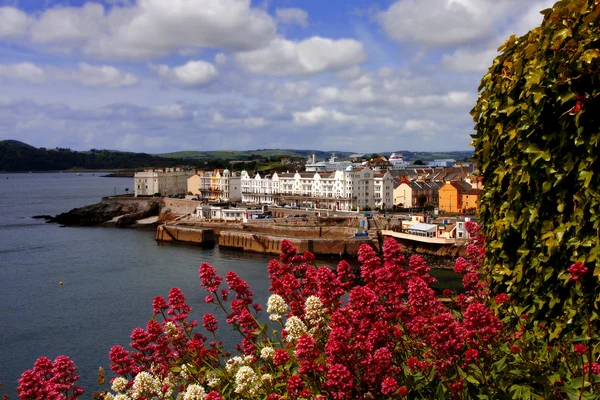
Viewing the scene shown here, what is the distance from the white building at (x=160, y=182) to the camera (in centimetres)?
8744

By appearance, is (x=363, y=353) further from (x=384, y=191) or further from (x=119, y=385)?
(x=384, y=191)

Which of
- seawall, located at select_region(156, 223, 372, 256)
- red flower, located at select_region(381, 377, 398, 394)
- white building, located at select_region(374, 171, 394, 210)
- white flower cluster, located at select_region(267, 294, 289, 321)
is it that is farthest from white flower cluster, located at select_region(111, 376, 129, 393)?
white building, located at select_region(374, 171, 394, 210)

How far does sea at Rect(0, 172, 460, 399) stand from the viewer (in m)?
20.6

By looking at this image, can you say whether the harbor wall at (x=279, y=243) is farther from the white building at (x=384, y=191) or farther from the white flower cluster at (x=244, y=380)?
the white flower cluster at (x=244, y=380)

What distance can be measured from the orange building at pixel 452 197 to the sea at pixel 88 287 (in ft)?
87.4

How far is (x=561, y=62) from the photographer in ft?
17.9

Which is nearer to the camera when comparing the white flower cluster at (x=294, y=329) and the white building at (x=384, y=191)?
the white flower cluster at (x=294, y=329)

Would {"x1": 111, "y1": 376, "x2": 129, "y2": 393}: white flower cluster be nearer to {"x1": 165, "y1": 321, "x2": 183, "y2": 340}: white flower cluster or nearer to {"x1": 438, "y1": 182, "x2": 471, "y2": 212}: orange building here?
{"x1": 165, "y1": 321, "x2": 183, "y2": 340}: white flower cluster

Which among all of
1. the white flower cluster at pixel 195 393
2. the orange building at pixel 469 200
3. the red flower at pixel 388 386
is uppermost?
the red flower at pixel 388 386

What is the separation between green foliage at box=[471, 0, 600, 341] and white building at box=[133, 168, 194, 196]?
3322 inches

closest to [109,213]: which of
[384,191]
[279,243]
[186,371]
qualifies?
[384,191]

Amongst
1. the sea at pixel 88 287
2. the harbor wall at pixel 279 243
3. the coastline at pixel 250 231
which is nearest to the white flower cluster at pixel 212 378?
the sea at pixel 88 287

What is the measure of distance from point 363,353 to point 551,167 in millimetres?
3027

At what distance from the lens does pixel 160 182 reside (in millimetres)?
89500
